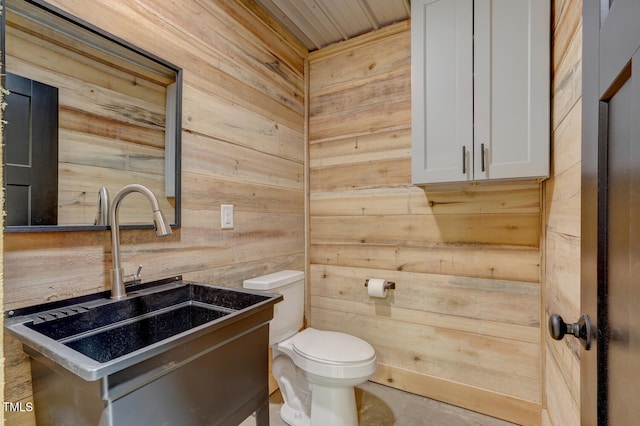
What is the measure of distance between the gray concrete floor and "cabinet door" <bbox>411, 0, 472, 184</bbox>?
1338 millimetres

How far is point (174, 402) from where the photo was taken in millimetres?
856

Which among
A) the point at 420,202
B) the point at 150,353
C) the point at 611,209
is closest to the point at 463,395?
the point at 420,202

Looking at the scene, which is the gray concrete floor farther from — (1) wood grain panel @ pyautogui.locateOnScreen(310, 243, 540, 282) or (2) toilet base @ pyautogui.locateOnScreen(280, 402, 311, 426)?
(1) wood grain panel @ pyautogui.locateOnScreen(310, 243, 540, 282)

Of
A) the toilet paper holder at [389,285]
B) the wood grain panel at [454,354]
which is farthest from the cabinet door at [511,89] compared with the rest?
the wood grain panel at [454,354]

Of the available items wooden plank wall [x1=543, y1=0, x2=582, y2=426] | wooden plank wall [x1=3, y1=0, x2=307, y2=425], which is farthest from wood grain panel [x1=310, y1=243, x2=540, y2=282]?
wooden plank wall [x1=3, y1=0, x2=307, y2=425]

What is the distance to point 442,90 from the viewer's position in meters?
1.61

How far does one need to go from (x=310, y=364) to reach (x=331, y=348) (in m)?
0.14

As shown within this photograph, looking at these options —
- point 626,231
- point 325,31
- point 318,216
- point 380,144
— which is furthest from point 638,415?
point 325,31

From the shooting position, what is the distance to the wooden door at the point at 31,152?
926 millimetres

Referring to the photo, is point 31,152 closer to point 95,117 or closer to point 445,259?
point 95,117

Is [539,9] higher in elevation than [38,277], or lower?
higher

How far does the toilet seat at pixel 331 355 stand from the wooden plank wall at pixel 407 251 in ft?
1.72

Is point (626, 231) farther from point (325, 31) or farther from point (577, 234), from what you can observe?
point (325, 31)

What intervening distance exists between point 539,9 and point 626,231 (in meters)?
1.35
